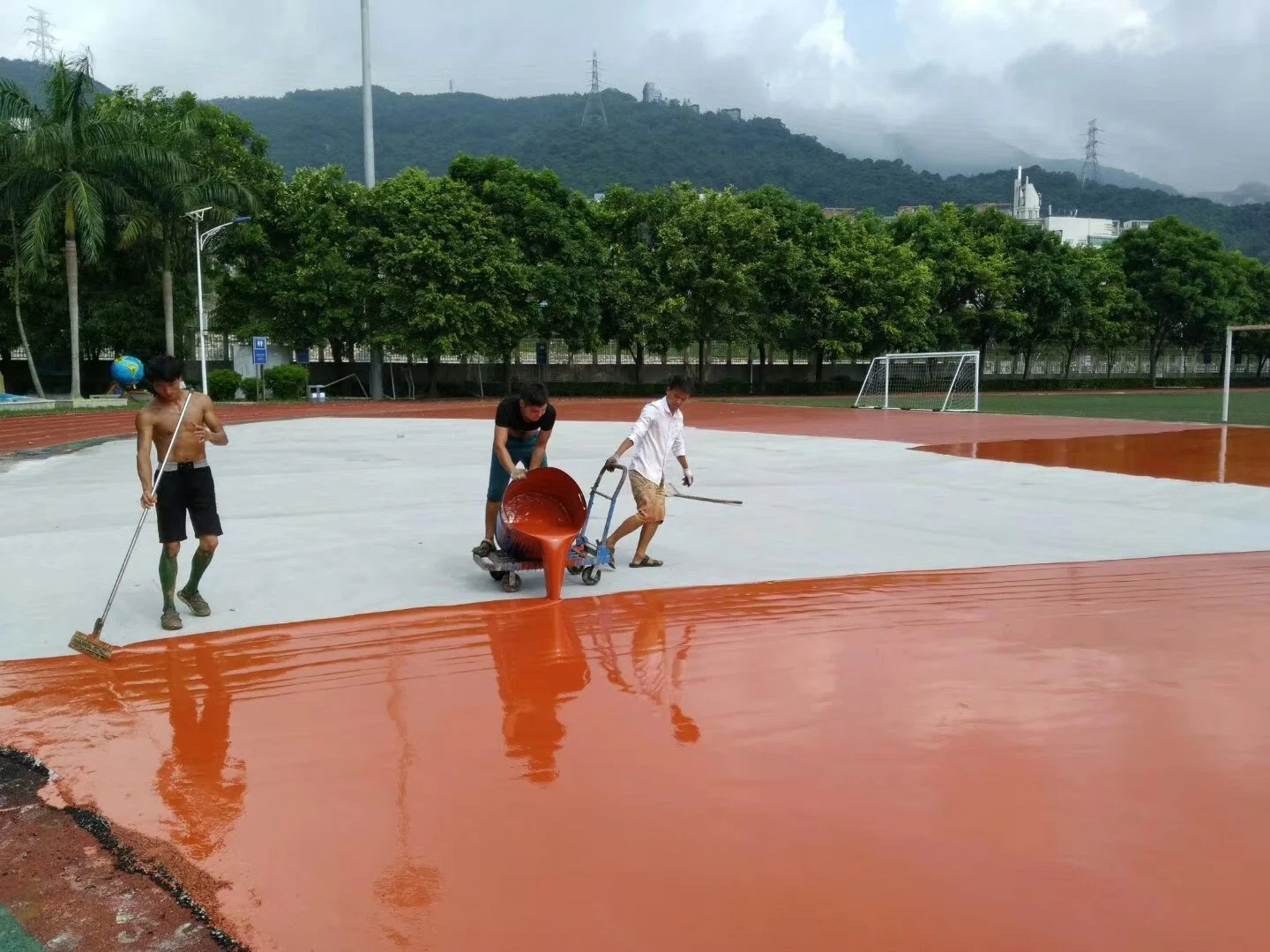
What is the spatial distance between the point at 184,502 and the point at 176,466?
0.72 feet

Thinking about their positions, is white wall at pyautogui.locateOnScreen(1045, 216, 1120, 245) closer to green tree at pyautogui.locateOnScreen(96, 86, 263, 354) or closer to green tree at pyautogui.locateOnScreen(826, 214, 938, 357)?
green tree at pyautogui.locateOnScreen(826, 214, 938, 357)

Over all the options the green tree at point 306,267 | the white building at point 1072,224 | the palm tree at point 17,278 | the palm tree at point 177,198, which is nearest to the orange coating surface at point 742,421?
the green tree at point 306,267

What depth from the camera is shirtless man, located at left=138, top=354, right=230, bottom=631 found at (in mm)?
6234

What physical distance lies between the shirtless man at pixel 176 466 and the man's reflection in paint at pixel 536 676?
182 centimetres

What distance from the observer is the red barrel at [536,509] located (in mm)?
7031

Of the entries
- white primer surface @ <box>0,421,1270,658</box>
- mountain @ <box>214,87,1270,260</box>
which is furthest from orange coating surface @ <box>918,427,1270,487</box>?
mountain @ <box>214,87,1270,260</box>

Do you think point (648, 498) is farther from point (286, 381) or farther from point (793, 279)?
point (793, 279)

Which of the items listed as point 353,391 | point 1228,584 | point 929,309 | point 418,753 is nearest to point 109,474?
point 418,753

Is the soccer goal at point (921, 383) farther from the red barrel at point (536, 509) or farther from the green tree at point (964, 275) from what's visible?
the red barrel at point (536, 509)

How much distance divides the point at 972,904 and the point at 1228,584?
5.28 metres

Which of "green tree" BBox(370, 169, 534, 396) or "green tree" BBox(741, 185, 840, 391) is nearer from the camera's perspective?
"green tree" BBox(370, 169, 534, 396)

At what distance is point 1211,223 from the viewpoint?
465 feet

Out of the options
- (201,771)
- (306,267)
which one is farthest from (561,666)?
(306,267)

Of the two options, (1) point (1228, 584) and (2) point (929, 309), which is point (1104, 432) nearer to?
(1) point (1228, 584)
